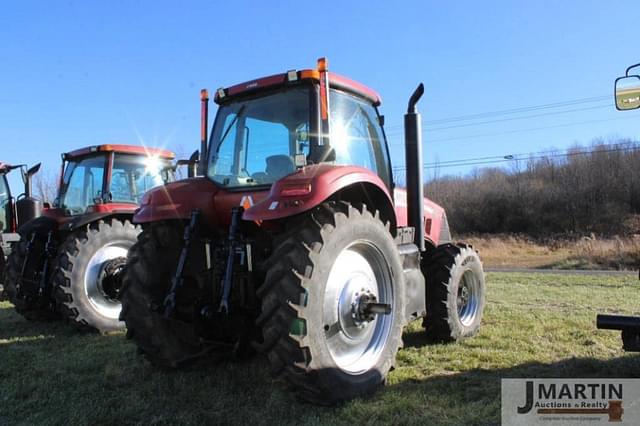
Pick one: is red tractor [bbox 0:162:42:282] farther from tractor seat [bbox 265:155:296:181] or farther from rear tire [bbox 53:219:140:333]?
tractor seat [bbox 265:155:296:181]

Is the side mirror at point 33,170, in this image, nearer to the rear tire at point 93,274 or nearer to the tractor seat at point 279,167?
the rear tire at point 93,274

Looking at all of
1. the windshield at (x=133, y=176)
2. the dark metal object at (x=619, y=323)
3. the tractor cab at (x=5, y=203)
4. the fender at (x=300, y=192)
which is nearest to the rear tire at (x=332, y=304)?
the fender at (x=300, y=192)

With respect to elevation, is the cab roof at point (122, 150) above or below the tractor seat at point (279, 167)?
above

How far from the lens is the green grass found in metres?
3.33

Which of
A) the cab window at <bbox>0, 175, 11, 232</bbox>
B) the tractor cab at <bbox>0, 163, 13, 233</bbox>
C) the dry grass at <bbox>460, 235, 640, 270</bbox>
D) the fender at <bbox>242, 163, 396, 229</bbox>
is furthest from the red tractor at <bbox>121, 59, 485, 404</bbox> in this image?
the dry grass at <bbox>460, 235, 640, 270</bbox>

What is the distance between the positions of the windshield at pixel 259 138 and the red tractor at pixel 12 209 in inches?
221

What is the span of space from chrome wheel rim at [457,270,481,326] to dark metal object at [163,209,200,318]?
2930 millimetres

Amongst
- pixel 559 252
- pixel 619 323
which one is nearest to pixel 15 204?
pixel 619 323

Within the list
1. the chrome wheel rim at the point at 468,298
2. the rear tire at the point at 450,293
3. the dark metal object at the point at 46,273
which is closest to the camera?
the rear tire at the point at 450,293

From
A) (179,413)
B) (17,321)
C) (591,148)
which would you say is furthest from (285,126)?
(591,148)

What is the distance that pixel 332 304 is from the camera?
11.9 feet

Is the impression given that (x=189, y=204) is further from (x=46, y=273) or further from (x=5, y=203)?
(x=5, y=203)

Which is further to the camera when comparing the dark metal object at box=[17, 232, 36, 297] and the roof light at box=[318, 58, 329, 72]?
the dark metal object at box=[17, 232, 36, 297]

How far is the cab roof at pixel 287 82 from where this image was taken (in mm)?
3992
